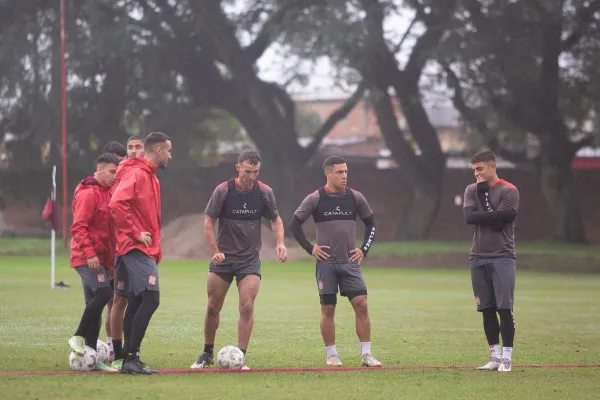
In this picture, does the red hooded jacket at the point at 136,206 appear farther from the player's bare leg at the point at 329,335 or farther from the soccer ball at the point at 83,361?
the player's bare leg at the point at 329,335

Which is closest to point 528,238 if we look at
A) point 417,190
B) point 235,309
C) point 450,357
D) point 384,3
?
point 417,190

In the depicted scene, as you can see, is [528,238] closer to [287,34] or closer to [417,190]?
[417,190]

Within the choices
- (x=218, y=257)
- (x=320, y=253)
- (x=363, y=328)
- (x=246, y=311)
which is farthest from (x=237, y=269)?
(x=363, y=328)

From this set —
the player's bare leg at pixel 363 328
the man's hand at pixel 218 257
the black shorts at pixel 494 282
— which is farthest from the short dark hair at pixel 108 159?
the black shorts at pixel 494 282

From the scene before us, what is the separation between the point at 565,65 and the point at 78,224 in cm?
3378

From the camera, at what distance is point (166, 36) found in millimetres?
44812

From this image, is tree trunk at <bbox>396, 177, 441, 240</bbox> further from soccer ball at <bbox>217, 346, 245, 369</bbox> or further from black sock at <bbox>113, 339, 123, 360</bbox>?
soccer ball at <bbox>217, 346, 245, 369</bbox>

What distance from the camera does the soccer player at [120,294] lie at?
37.6 feet

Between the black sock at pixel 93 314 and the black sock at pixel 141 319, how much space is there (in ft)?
1.64

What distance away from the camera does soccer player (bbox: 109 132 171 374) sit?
437 inches

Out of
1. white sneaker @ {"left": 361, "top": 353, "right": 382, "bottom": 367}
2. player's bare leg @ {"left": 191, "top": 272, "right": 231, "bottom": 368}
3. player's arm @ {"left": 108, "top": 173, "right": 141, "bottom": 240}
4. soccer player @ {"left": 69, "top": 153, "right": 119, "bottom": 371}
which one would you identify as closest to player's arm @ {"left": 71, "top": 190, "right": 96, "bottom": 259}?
soccer player @ {"left": 69, "top": 153, "right": 119, "bottom": 371}

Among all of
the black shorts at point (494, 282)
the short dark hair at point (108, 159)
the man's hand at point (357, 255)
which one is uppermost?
the short dark hair at point (108, 159)

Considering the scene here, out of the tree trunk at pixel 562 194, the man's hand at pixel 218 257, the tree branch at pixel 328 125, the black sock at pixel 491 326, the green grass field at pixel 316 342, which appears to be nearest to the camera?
the green grass field at pixel 316 342

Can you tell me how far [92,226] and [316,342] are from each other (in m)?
4.40
